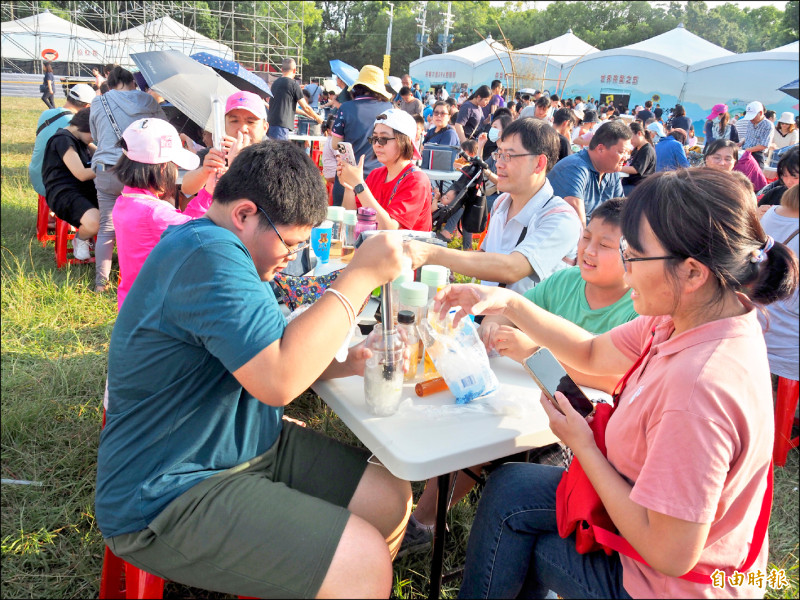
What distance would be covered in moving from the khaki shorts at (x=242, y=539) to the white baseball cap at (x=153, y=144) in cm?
203

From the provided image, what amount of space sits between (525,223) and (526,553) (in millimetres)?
1754

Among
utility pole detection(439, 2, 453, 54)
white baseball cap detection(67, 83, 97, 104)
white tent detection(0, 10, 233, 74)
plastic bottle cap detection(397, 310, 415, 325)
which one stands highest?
white tent detection(0, 10, 233, 74)

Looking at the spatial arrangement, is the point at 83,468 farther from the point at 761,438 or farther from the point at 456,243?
the point at 456,243

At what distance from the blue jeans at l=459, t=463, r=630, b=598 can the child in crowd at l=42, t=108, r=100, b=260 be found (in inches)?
171

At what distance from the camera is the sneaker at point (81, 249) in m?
4.75

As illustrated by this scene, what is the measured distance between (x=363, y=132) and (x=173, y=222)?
9.25 ft

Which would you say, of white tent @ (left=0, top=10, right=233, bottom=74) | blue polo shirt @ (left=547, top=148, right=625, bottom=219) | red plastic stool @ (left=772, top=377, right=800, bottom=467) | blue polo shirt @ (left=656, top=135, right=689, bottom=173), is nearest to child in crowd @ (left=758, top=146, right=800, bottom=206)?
blue polo shirt @ (left=547, top=148, right=625, bottom=219)

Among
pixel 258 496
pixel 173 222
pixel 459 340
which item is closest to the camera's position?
pixel 258 496

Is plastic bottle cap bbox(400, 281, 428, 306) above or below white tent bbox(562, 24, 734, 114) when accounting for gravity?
below

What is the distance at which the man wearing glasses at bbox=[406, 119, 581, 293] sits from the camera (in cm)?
255

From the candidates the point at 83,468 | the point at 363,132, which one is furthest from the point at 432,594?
the point at 363,132

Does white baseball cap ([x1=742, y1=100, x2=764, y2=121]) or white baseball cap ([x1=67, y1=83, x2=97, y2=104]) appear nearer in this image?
white baseball cap ([x1=67, y1=83, x2=97, y2=104])

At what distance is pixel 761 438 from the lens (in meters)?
1.09

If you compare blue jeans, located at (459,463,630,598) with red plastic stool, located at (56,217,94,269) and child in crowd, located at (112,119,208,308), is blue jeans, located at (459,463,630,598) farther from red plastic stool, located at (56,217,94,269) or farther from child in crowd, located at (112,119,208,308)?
red plastic stool, located at (56,217,94,269)
